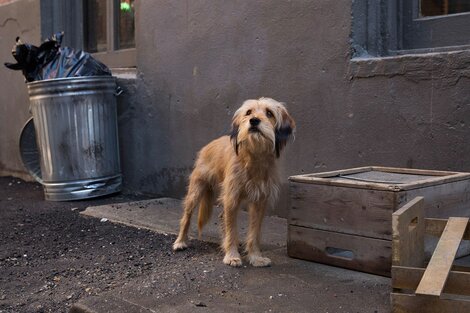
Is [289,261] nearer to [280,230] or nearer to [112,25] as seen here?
[280,230]

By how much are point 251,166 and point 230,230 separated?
1.70ft

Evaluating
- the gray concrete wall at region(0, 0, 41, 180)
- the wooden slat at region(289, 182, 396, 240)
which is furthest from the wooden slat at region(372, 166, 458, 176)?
the gray concrete wall at region(0, 0, 41, 180)

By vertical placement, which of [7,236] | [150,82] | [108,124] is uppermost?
[150,82]

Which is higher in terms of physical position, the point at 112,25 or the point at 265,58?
the point at 112,25

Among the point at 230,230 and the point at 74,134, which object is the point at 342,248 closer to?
the point at 230,230

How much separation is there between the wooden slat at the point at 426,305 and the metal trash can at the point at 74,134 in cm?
531

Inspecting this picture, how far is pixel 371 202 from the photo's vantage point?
152 inches

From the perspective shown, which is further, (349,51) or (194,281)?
(349,51)

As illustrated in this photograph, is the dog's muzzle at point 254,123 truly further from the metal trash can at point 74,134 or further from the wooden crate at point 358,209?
the metal trash can at point 74,134

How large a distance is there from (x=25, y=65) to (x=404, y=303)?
6.29 m

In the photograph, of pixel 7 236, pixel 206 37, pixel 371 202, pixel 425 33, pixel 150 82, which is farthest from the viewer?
pixel 150 82

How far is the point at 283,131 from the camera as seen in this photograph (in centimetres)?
429

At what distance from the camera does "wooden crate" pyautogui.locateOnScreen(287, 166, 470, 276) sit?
3.80m

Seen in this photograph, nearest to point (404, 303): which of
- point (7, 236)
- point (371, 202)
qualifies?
point (371, 202)
